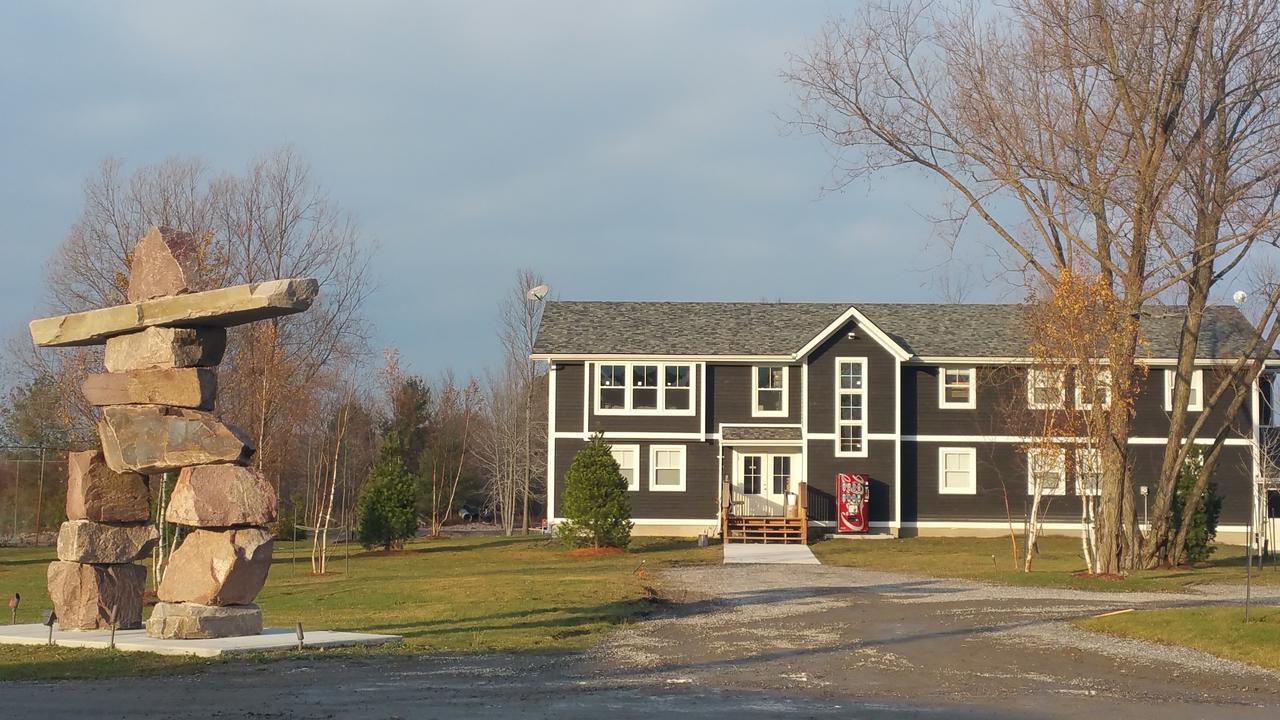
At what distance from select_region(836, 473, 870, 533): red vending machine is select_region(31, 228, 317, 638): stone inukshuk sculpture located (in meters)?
25.1

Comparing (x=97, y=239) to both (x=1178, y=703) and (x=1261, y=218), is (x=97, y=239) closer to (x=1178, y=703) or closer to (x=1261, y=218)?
(x=1261, y=218)

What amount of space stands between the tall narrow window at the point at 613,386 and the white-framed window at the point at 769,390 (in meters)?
3.96

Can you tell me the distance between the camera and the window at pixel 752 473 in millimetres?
40375

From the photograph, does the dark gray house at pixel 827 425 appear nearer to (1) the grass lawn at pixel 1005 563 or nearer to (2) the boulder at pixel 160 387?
(1) the grass lawn at pixel 1005 563

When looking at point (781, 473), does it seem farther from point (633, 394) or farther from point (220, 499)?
point (220, 499)

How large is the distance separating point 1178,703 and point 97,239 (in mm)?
35326

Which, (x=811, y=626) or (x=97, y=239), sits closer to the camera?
(x=811, y=626)

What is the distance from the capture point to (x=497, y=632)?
57.2 feet

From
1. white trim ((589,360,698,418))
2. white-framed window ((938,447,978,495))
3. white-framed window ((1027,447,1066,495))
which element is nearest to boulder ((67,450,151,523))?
white-framed window ((1027,447,1066,495))

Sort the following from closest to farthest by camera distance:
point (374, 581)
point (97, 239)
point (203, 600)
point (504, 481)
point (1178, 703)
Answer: point (1178, 703) → point (203, 600) → point (374, 581) → point (97, 239) → point (504, 481)

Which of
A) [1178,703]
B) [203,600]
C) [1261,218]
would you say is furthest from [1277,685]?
[1261,218]

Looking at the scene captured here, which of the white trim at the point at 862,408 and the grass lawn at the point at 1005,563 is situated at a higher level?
the white trim at the point at 862,408

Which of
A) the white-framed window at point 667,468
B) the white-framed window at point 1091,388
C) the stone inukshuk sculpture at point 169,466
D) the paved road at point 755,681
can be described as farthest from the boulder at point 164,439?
the white-framed window at point 667,468

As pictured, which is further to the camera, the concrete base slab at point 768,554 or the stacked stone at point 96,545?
the concrete base slab at point 768,554
